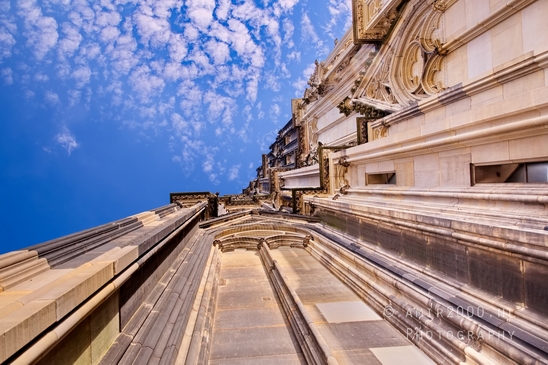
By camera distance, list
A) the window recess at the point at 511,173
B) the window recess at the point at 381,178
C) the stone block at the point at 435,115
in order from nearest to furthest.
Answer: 1. the window recess at the point at 511,173
2. the stone block at the point at 435,115
3. the window recess at the point at 381,178

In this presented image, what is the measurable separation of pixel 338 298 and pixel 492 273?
2493 mm

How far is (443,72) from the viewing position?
24.2 ft

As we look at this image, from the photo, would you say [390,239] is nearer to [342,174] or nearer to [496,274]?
[496,274]

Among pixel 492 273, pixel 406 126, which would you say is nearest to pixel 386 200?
pixel 406 126

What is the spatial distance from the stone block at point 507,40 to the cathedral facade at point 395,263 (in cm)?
2

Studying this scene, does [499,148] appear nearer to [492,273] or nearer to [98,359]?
[492,273]

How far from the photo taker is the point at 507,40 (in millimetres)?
5559

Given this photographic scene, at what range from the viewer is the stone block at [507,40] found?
5310 mm

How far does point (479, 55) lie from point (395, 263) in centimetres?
458

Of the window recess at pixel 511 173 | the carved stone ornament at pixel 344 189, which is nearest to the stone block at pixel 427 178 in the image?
the window recess at pixel 511 173

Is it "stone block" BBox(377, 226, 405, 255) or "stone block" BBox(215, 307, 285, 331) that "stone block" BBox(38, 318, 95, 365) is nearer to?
"stone block" BBox(215, 307, 285, 331)

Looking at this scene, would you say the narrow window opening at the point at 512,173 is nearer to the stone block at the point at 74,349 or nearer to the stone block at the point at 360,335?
the stone block at the point at 360,335

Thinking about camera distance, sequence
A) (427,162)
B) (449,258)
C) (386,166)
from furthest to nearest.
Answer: (386,166), (427,162), (449,258)

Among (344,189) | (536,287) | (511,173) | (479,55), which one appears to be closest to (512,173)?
(511,173)
